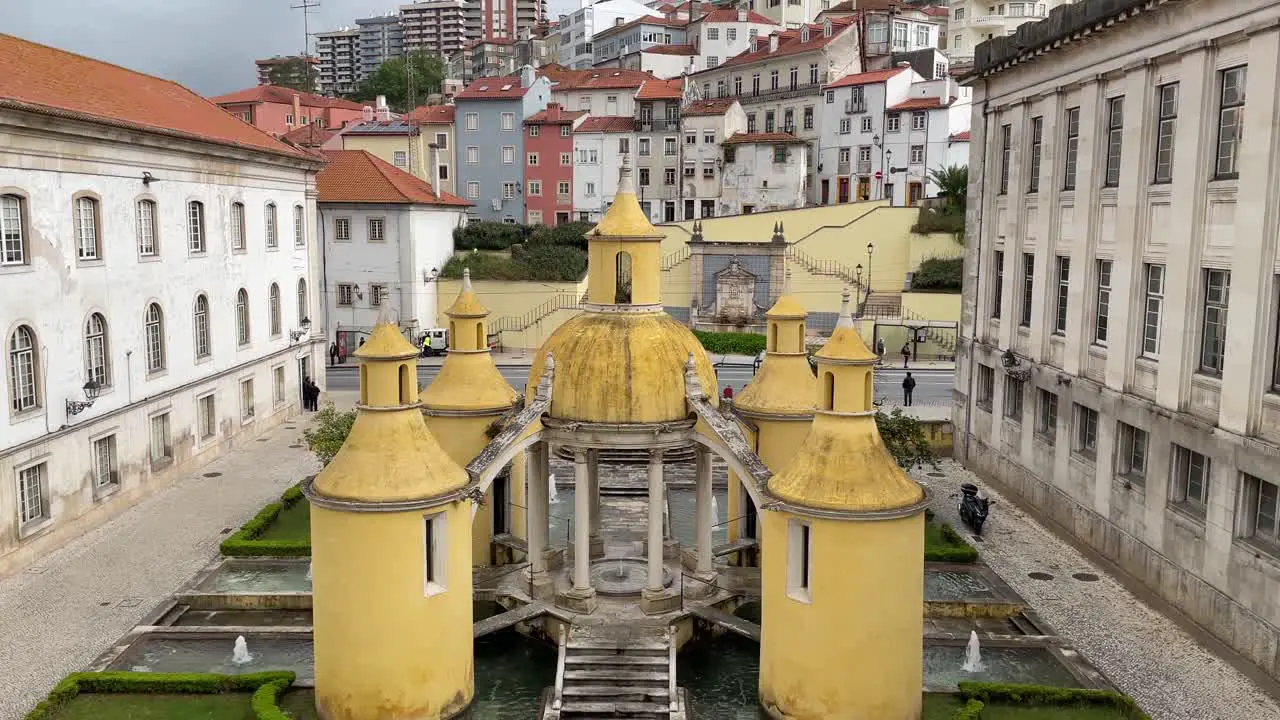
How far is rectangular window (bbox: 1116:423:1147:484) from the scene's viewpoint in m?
26.6

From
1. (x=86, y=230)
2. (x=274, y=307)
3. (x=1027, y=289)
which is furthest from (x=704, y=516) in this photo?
(x=274, y=307)

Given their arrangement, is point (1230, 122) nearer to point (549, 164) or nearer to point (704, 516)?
point (704, 516)

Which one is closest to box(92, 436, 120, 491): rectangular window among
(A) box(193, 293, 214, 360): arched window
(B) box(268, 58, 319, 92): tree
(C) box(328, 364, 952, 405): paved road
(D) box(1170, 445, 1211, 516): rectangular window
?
(A) box(193, 293, 214, 360): arched window

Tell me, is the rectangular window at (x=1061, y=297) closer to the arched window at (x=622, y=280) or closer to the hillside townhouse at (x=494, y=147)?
the arched window at (x=622, y=280)

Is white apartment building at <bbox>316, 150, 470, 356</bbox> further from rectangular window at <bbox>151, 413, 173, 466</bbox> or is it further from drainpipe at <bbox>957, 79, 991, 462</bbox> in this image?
drainpipe at <bbox>957, 79, 991, 462</bbox>

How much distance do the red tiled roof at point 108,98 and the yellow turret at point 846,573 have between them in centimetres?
2119

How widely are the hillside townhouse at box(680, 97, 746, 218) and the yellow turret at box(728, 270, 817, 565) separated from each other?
5108cm

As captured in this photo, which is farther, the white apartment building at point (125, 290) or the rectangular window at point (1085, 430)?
the rectangular window at point (1085, 430)

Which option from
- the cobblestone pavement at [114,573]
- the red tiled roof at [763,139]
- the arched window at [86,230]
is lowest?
the cobblestone pavement at [114,573]

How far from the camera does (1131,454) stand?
26.9m

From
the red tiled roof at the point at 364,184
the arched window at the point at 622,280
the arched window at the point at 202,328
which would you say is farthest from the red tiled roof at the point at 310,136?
the arched window at the point at 622,280

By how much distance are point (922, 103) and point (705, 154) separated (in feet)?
50.7

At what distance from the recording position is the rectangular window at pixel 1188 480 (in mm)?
23781

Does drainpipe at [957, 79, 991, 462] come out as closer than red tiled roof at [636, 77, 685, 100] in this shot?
Yes
